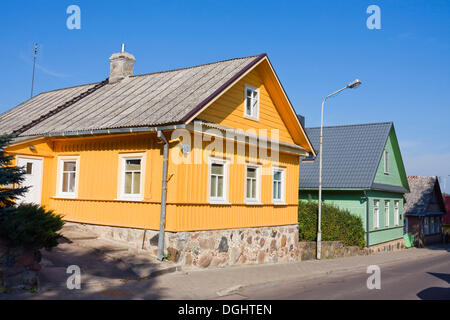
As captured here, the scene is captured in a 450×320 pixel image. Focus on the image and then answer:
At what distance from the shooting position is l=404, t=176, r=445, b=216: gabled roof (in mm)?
34156

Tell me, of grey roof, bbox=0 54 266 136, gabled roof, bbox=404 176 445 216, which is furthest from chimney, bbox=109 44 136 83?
gabled roof, bbox=404 176 445 216

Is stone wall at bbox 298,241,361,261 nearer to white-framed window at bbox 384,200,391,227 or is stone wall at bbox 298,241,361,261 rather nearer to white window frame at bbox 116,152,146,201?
white-framed window at bbox 384,200,391,227

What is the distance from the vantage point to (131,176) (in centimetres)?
1452

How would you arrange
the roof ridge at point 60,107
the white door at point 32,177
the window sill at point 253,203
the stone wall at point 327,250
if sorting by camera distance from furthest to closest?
the stone wall at point 327,250, the roof ridge at point 60,107, the window sill at point 253,203, the white door at point 32,177

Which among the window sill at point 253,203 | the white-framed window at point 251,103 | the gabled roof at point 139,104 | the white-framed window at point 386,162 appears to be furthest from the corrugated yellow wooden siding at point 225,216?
the white-framed window at point 386,162

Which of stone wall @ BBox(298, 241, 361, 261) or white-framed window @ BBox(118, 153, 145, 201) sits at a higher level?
white-framed window @ BBox(118, 153, 145, 201)

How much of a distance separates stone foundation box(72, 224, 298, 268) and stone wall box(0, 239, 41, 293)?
15.2 ft

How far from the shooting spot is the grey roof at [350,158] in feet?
82.6

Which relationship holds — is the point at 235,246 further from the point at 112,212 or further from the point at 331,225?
the point at 331,225

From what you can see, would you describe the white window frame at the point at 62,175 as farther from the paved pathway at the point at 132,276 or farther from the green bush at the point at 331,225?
the green bush at the point at 331,225

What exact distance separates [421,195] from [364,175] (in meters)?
12.9

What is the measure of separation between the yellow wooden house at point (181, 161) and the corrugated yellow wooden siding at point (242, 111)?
4 centimetres

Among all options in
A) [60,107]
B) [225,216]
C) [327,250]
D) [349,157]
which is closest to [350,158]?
[349,157]

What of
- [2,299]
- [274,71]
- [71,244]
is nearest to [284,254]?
[274,71]
